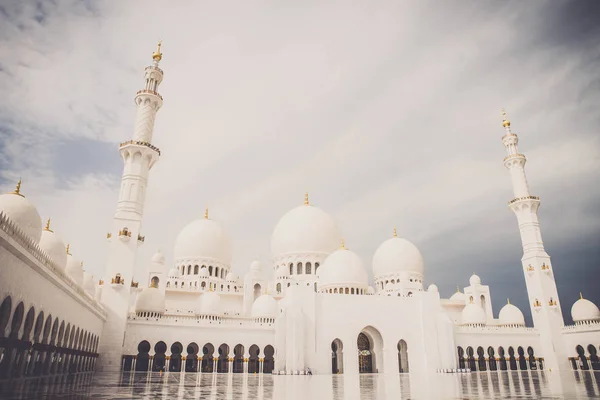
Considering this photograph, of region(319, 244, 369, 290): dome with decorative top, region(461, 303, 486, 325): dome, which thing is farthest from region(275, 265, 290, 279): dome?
region(461, 303, 486, 325): dome

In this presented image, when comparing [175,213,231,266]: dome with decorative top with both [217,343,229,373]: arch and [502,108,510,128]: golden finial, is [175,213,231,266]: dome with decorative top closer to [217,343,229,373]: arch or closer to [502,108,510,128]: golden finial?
[217,343,229,373]: arch

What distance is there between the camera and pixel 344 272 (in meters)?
28.5

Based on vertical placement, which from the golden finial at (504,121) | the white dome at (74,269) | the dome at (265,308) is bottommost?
the dome at (265,308)

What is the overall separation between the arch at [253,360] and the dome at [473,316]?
17349 mm

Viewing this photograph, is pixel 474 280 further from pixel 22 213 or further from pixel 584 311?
pixel 22 213

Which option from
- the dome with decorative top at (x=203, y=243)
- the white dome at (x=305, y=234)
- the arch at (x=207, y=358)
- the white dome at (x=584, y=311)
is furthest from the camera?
the dome with decorative top at (x=203, y=243)

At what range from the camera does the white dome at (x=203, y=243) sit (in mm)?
35406

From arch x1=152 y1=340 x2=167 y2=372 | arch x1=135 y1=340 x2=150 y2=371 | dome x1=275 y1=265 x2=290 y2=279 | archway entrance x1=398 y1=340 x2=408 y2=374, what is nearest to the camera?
arch x1=135 y1=340 x2=150 y2=371

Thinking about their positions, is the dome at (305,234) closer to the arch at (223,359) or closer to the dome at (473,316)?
the arch at (223,359)

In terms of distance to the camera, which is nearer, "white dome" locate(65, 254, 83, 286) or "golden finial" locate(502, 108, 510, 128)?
"white dome" locate(65, 254, 83, 286)

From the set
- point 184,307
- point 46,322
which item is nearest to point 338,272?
point 184,307

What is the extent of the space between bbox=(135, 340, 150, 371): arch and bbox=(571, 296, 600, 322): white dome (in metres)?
31.3

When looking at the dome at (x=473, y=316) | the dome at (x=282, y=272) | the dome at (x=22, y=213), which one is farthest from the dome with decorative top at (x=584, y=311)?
the dome at (x=22, y=213)

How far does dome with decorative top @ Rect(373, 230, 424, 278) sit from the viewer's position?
35.0 m
